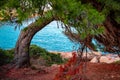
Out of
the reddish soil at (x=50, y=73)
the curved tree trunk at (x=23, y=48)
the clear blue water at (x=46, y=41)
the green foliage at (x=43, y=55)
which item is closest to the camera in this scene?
the reddish soil at (x=50, y=73)

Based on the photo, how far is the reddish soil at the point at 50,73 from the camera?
741 centimetres

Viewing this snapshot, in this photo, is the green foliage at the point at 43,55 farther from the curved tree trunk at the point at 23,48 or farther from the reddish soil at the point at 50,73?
the reddish soil at the point at 50,73

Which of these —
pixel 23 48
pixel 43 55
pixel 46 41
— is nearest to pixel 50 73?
pixel 23 48

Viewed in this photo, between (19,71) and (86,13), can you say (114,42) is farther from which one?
(86,13)

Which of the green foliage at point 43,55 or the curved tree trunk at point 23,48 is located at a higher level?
the curved tree trunk at point 23,48

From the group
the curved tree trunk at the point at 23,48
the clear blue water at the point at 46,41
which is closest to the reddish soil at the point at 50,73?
the curved tree trunk at the point at 23,48

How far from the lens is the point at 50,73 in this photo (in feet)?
28.2

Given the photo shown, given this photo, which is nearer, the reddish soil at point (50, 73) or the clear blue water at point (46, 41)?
the reddish soil at point (50, 73)

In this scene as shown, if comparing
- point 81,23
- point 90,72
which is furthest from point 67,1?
point 90,72

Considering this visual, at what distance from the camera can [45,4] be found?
8.91 ft

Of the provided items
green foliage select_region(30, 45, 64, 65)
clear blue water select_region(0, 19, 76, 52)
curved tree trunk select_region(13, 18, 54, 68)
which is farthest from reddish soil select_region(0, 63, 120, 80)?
clear blue water select_region(0, 19, 76, 52)

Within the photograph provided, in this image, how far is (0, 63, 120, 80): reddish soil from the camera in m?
7.41

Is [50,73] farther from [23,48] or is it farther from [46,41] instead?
[46,41]

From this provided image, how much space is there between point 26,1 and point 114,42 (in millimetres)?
4610
